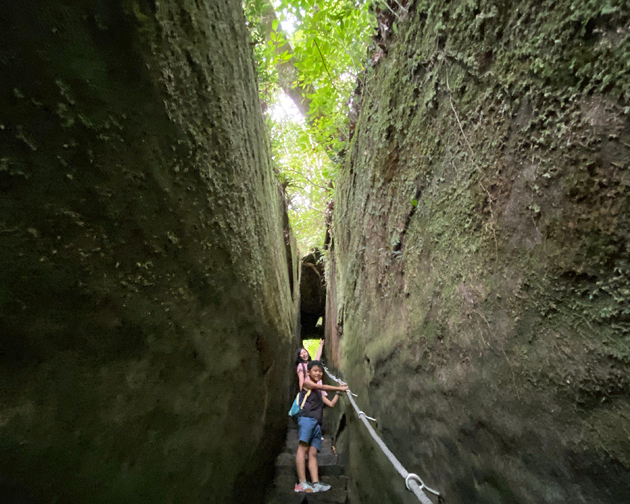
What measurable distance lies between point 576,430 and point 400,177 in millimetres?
2116

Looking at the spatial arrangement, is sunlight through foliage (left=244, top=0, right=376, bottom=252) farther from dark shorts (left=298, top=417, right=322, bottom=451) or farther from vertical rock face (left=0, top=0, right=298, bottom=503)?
dark shorts (left=298, top=417, right=322, bottom=451)

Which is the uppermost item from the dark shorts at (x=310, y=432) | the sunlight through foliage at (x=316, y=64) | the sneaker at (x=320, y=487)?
the sunlight through foliage at (x=316, y=64)

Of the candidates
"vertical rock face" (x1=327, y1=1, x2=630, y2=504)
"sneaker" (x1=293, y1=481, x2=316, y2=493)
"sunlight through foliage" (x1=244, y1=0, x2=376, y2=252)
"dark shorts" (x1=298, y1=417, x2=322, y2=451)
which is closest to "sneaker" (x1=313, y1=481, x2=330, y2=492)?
"sneaker" (x1=293, y1=481, x2=316, y2=493)

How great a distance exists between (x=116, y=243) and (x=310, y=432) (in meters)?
3.81

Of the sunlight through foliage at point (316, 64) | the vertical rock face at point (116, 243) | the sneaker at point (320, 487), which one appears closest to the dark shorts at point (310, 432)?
the sneaker at point (320, 487)

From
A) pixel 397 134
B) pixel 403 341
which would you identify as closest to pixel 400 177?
pixel 397 134

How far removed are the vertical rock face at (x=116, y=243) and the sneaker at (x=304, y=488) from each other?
5.53 feet

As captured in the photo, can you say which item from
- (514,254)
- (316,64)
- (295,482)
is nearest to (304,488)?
(295,482)

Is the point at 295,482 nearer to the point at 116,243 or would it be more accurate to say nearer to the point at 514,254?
the point at 116,243

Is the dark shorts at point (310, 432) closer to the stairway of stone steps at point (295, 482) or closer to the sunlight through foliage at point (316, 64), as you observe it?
the stairway of stone steps at point (295, 482)

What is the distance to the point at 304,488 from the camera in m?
3.97

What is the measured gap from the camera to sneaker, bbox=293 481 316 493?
156 inches

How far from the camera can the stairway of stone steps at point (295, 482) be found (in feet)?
13.0

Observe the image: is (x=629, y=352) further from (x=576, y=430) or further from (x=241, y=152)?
(x=241, y=152)
